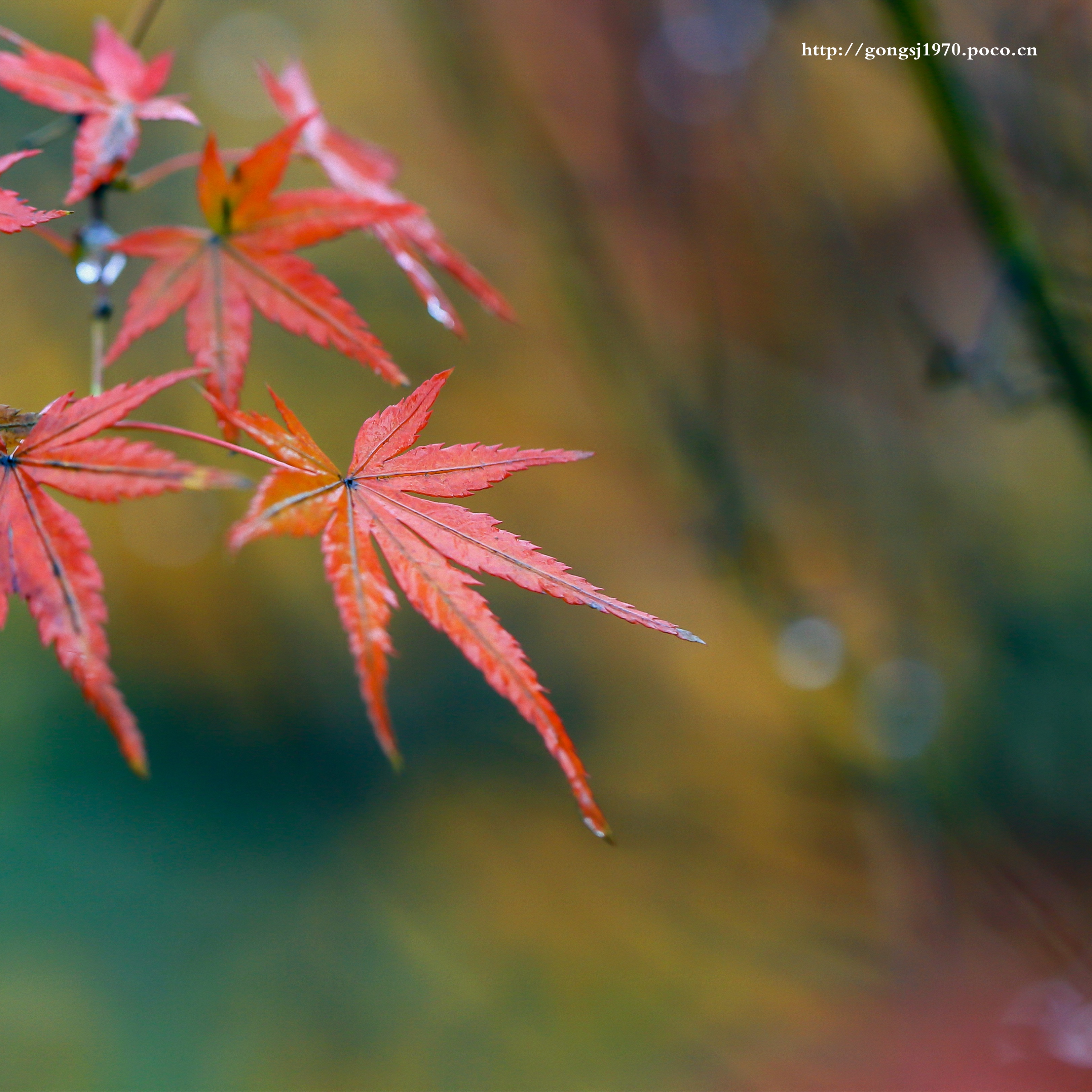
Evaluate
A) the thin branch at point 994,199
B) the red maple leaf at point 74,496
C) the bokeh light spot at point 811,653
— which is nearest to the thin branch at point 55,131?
the red maple leaf at point 74,496

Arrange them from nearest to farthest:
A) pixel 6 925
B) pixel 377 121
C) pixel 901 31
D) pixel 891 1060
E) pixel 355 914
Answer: pixel 901 31, pixel 891 1060, pixel 6 925, pixel 355 914, pixel 377 121

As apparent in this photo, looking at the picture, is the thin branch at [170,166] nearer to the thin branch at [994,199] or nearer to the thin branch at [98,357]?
the thin branch at [98,357]

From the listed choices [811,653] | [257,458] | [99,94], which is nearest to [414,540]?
[257,458]

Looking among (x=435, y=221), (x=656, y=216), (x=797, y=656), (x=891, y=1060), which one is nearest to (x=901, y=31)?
(x=797, y=656)

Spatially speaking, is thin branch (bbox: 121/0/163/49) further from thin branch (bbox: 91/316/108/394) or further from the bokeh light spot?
the bokeh light spot

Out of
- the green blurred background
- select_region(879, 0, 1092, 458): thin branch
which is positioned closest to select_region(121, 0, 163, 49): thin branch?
select_region(879, 0, 1092, 458): thin branch

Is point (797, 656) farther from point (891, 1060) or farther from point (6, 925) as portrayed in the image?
point (6, 925)
